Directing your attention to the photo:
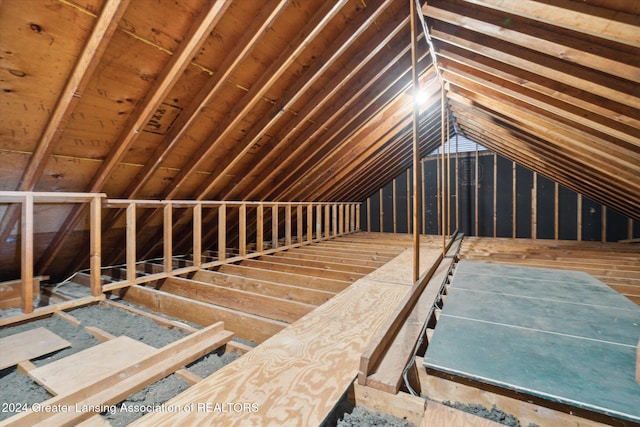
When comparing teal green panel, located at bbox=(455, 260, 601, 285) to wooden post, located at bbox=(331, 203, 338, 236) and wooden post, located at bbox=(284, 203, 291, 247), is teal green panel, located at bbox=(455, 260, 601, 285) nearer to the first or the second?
wooden post, located at bbox=(284, 203, 291, 247)

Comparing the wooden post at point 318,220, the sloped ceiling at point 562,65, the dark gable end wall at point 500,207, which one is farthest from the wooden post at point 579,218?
the wooden post at point 318,220

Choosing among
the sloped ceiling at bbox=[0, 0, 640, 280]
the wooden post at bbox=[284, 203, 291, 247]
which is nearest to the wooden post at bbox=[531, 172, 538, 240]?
the sloped ceiling at bbox=[0, 0, 640, 280]

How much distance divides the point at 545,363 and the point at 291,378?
3.59 ft

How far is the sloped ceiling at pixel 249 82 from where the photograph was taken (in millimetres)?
1683

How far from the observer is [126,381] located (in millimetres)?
1430

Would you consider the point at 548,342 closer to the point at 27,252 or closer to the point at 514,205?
the point at 27,252

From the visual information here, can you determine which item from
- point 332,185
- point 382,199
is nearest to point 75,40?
point 332,185

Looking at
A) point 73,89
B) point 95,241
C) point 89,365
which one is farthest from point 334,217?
point 89,365

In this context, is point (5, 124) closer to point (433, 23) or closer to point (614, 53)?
point (433, 23)

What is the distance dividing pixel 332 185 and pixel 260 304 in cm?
363

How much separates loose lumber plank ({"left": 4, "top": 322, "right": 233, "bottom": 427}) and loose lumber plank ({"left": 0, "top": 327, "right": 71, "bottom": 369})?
83 cm

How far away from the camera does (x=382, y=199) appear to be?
8.48 m

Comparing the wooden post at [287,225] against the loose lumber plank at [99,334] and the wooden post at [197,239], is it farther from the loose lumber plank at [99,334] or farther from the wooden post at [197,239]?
the loose lumber plank at [99,334]

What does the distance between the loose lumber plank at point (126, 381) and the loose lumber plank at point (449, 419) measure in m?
1.30
